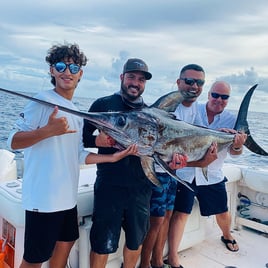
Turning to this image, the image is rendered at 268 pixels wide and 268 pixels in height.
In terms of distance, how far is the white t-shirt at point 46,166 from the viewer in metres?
1.73

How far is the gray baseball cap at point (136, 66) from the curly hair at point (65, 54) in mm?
368

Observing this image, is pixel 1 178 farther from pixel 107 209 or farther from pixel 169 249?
pixel 169 249

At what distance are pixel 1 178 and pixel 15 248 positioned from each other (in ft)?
3.29

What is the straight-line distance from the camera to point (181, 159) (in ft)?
6.66

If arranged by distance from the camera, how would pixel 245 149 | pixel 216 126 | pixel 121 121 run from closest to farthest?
1. pixel 121 121
2. pixel 216 126
3. pixel 245 149

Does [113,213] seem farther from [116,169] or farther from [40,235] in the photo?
[40,235]

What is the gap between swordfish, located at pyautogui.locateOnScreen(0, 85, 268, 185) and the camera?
1.73m

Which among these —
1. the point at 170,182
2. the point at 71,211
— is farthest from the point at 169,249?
the point at 71,211

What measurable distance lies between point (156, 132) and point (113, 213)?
2.01 ft

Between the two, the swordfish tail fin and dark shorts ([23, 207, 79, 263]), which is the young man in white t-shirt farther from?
the swordfish tail fin

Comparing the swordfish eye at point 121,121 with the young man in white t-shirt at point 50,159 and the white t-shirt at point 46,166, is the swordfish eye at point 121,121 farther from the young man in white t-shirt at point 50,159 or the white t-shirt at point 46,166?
the white t-shirt at point 46,166

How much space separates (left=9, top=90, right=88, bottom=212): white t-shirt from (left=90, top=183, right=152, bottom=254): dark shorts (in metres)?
0.27

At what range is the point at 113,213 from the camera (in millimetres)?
2086

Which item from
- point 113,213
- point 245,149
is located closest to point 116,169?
point 113,213
